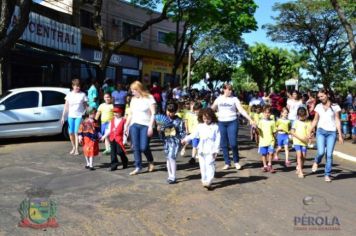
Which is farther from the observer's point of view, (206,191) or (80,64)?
(80,64)

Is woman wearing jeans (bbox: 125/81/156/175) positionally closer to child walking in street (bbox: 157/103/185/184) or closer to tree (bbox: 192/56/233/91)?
child walking in street (bbox: 157/103/185/184)

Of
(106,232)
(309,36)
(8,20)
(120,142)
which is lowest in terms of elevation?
(106,232)

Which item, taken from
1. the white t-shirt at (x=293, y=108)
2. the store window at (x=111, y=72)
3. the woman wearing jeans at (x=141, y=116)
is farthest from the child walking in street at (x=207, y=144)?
the store window at (x=111, y=72)

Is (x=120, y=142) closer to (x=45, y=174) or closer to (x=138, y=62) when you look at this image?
(x=45, y=174)

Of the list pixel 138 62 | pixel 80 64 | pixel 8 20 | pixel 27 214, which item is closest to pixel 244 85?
pixel 138 62

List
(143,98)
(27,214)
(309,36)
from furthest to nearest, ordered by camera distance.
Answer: (309,36), (143,98), (27,214)

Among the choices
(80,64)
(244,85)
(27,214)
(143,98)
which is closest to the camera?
(27,214)

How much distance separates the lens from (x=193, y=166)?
36.1ft

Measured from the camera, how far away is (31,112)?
1409 cm

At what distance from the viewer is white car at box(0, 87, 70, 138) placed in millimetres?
13789

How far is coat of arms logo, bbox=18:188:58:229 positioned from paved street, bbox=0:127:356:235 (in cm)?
10

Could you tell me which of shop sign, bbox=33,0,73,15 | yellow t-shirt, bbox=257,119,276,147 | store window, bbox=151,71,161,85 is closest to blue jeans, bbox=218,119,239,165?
yellow t-shirt, bbox=257,119,276,147

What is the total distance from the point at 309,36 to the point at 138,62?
483 inches

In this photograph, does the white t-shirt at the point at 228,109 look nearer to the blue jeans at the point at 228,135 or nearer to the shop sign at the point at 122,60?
the blue jeans at the point at 228,135
